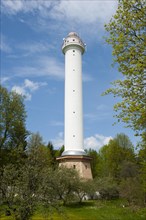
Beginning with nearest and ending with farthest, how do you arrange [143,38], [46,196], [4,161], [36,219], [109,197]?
1. [143,38]
2. [46,196]
3. [36,219]
4. [4,161]
5. [109,197]

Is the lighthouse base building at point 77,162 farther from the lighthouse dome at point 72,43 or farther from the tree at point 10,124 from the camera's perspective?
the lighthouse dome at point 72,43

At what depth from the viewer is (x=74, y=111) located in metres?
42.8

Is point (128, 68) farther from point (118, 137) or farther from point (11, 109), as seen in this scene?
point (118, 137)

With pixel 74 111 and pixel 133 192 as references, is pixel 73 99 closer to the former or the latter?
pixel 74 111

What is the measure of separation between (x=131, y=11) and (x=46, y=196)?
33.7 ft

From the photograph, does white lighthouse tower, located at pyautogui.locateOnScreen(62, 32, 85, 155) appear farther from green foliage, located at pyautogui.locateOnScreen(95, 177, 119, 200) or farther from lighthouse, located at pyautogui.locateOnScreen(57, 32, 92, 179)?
green foliage, located at pyautogui.locateOnScreen(95, 177, 119, 200)

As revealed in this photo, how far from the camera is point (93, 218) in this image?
23062mm

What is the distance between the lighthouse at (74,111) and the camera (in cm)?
4003

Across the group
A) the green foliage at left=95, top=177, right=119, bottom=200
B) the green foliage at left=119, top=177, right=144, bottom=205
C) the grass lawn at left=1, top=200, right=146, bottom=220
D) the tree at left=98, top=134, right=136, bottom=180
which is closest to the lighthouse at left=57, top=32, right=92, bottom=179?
the green foliage at left=95, top=177, right=119, bottom=200

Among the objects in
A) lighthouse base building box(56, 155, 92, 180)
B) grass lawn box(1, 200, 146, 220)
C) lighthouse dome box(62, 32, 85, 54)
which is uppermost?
Answer: lighthouse dome box(62, 32, 85, 54)

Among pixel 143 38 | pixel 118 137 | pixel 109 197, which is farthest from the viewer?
pixel 118 137

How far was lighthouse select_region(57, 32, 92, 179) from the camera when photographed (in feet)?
131

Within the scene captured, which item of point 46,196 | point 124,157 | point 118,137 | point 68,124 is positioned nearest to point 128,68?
point 46,196

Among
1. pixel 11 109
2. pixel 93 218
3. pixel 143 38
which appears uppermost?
pixel 11 109
